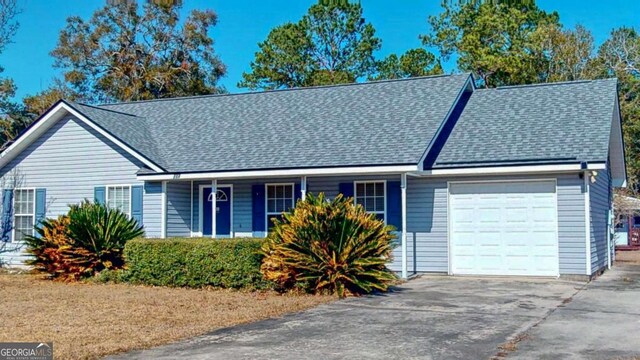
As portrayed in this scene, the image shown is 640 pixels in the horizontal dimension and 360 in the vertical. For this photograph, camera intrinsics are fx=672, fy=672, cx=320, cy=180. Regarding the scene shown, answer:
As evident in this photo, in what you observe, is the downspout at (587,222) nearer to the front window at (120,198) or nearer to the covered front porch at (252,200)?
the covered front porch at (252,200)

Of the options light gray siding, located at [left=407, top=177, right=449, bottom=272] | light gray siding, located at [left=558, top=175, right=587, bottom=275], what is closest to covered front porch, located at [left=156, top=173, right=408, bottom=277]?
light gray siding, located at [left=407, top=177, right=449, bottom=272]

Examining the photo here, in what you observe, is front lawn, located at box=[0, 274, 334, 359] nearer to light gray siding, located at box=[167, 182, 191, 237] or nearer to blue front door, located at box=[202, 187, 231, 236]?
light gray siding, located at box=[167, 182, 191, 237]

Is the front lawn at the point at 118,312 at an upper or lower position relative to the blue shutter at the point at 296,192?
lower

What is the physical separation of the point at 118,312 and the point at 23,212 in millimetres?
10252

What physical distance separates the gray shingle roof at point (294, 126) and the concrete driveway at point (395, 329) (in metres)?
4.02

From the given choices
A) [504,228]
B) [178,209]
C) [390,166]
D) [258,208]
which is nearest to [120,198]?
[178,209]

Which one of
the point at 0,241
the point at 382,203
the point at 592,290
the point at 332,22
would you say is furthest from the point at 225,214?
the point at 332,22

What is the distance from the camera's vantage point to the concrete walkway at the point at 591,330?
7586 mm

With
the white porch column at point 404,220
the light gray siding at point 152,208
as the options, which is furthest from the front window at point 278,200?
the white porch column at point 404,220

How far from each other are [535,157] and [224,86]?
94.4 ft

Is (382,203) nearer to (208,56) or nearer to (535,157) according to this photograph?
(535,157)

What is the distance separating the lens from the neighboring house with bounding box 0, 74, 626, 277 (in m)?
15.1

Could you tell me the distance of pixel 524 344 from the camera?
802cm

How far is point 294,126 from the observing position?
1870 cm
